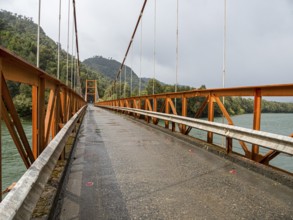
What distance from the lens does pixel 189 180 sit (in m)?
3.59

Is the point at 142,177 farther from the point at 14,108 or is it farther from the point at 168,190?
the point at 14,108

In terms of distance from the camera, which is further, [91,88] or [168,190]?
[91,88]

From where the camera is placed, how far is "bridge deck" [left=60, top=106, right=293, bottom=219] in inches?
100

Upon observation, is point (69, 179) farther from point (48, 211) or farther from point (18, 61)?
point (18, 61)

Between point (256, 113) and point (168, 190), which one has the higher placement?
point (256, 113)

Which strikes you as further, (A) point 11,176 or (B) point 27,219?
(A) point 11,176

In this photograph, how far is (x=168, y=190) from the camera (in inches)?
124

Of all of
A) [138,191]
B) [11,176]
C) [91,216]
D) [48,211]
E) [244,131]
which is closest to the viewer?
[48,211]

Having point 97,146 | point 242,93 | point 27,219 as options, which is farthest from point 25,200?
point 97,146

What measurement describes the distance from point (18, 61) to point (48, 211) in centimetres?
132

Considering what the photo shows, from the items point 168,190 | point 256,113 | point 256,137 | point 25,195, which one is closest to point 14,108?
point 25,195

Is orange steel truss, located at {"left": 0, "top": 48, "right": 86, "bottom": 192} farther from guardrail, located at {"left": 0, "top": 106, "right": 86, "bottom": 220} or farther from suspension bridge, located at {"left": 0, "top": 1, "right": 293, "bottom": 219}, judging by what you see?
guardrail, located at {"left": 0, "top": 106, "right": 86, "bottom": 220}

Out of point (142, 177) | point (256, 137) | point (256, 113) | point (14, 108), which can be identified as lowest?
point (142, 177)

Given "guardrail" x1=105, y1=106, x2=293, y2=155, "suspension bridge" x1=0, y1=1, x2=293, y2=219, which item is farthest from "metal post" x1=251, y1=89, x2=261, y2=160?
"guardrail" x1=105, y1=106, x2=293, y2=155
